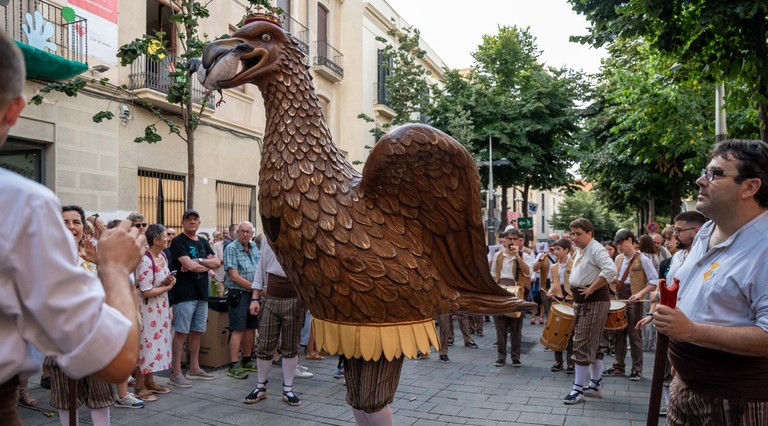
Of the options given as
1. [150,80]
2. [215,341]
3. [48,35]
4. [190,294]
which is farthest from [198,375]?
[150,80]

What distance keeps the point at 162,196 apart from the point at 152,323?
22.9 feet

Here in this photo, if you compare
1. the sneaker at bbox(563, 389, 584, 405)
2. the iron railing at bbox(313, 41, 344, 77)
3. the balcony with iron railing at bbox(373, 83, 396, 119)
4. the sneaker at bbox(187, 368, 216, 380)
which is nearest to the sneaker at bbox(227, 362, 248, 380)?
the sneaker at bbox(187, 368, 216, 380)

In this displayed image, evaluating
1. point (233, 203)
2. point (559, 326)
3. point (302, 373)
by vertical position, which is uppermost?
point (233, 203)

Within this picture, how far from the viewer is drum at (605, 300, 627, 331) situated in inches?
253

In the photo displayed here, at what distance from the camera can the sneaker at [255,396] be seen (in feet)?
17.6

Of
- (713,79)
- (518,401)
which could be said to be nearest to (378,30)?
(713,79)

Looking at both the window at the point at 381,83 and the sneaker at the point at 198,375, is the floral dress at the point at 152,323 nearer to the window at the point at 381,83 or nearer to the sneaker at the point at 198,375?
the sneaker at the point at 198,375

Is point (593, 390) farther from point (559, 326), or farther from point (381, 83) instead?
point (381, 83)

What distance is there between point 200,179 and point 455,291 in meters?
11.0

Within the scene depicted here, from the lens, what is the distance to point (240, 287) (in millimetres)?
6672

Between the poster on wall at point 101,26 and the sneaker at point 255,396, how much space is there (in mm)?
7785

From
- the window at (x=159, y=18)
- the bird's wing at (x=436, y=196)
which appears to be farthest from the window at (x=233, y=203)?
the bird's wing at (x=436, y=196)

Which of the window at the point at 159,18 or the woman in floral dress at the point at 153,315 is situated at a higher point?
the window at the point at 159,18

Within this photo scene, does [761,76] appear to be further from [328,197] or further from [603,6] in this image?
[328,197]
